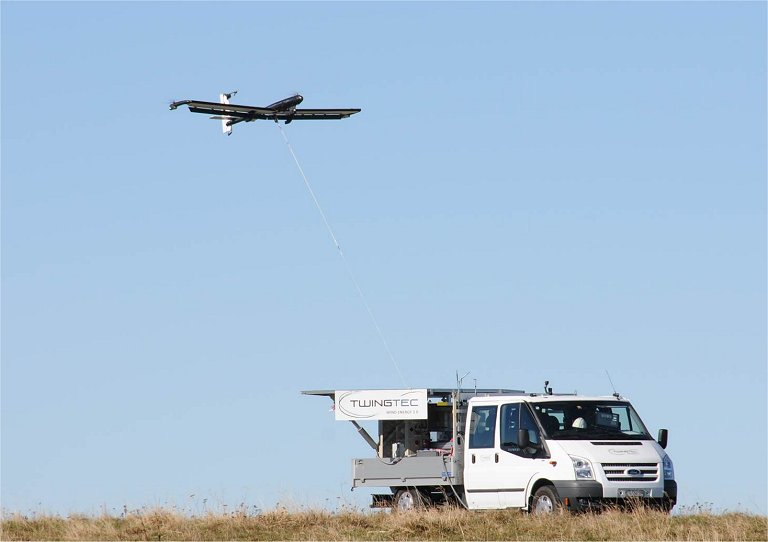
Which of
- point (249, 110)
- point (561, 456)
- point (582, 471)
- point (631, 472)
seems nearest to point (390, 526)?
point (561, 456)

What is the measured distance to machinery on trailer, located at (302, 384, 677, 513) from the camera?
20.7 meters

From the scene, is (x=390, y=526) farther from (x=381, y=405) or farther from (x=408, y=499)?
(x=381, y=405)

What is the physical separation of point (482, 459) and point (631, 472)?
2732mm

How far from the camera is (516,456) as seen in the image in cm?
2156

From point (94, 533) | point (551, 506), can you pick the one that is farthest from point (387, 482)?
point (94, 533)

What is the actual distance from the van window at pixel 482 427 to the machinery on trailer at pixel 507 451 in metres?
0.02

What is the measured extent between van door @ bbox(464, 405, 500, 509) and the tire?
0.88 metres

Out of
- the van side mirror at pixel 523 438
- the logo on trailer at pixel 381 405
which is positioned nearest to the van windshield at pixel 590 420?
the van side mirror at pixel 523 438

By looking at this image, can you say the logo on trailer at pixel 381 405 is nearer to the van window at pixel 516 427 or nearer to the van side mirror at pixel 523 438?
the van window at pixel 516 427

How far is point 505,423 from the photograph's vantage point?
2200cm

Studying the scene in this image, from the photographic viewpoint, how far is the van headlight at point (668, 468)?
69.8 ft

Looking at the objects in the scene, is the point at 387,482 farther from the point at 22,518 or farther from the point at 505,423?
the point at 22,518

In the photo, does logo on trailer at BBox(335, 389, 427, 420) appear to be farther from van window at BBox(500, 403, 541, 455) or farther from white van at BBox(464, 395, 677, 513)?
van window at BBox(500, 403, 541, 455)

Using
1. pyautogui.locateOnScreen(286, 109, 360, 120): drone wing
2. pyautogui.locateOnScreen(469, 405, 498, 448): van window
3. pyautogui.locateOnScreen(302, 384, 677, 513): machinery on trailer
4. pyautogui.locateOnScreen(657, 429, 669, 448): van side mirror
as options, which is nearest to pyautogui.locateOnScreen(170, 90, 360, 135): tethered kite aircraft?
pyautogui.locateOnScreen(286, 109, 360, 120): drone wing
